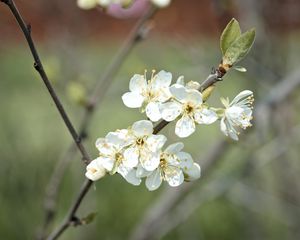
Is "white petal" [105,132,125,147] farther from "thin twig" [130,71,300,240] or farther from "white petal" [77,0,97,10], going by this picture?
"thin twig" [130,71,300,240]

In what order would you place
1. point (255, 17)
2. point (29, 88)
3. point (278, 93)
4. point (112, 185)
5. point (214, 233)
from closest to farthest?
point (278, 93), point (255, 17), point (214, 233), point (112, 185), point (29, 88)

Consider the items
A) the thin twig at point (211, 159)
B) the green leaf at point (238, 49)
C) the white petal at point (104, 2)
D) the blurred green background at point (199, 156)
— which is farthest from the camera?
the blurred green background at point (199, 156)

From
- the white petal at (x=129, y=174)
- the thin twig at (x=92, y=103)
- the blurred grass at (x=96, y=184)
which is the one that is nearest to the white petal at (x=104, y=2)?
the thin twig at (x=92, y=103)

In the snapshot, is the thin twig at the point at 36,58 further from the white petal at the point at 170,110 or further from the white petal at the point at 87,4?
the white petal at the point at 87,4

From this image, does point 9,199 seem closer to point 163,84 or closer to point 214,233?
point 214,233

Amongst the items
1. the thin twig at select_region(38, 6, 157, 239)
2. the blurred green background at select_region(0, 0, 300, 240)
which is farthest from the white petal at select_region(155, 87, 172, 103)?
the blurred green background at select_region(0, 0, 300, 240)

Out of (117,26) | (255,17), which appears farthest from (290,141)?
(117,26)
